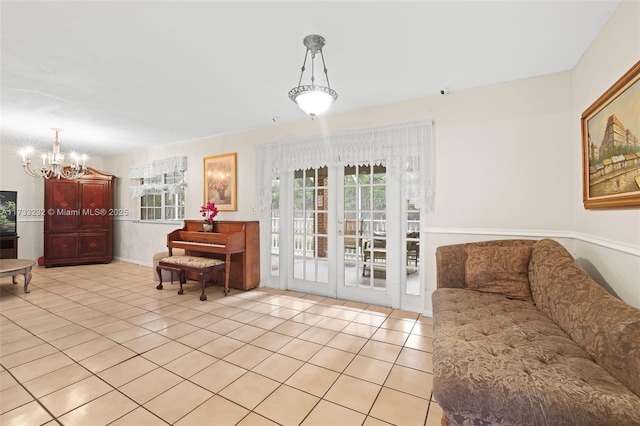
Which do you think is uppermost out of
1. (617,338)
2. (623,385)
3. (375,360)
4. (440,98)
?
(440,98)

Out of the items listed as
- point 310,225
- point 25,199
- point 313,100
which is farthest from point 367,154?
point 25,199

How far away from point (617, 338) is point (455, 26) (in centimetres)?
205

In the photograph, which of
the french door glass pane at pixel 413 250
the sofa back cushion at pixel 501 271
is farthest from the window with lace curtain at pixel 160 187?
the sofa back cushion at pixel 501 271

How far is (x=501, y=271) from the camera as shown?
228cm

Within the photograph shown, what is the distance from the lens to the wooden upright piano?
159 inches

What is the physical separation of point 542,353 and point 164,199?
20.0ft

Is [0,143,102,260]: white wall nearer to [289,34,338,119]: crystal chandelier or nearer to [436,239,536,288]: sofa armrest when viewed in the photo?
[289,34,338,119]: crystal chandelier

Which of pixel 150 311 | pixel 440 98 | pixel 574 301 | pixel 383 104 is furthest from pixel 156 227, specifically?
pixel 574 301

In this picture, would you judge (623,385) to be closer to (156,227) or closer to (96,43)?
(96,43)

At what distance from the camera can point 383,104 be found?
136 inches

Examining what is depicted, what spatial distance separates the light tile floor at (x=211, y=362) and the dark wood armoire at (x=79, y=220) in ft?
7.81

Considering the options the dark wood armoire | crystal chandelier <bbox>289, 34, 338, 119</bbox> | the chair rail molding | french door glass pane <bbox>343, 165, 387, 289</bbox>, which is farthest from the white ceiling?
the dark wood armoire

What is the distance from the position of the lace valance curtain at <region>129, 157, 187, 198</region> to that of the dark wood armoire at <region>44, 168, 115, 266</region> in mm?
722

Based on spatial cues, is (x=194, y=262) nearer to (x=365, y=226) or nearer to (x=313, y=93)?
(x=365, y=226)
